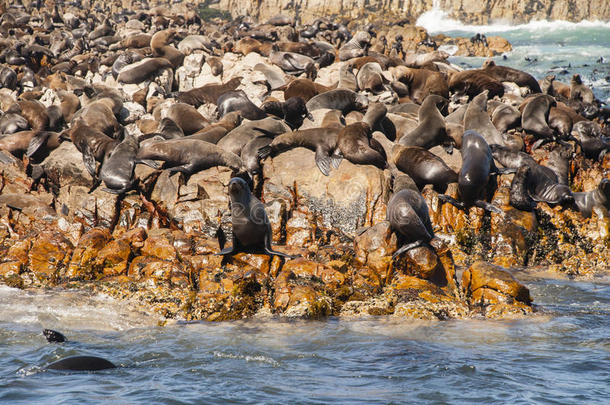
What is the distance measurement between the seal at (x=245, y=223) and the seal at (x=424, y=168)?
3748 mm

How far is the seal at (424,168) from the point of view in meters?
11.0

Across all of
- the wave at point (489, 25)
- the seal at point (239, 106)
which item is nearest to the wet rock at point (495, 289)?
the seal at point (239, 106)

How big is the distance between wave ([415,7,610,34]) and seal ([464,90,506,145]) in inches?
1553

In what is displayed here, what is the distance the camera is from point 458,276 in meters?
9.34

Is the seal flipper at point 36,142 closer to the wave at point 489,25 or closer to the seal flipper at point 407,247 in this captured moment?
the seal flipper at point 407,247

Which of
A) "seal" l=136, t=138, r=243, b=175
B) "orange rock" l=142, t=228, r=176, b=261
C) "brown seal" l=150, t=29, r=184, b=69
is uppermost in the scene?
"brown seal" l=150, t=29, r=184, b=69

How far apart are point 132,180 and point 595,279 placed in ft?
27.0

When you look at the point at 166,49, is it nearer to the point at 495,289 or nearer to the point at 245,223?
the point at 245,223

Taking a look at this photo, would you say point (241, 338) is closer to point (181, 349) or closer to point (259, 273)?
point (181, 349)

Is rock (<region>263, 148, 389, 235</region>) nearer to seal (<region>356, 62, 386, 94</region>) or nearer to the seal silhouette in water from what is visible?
the seal silhouette in water

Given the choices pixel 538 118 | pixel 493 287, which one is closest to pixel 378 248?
pixel 493 287

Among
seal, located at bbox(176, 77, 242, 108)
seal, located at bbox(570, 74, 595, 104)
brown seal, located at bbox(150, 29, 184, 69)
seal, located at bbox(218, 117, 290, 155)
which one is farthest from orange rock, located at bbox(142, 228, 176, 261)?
seal, located at bbox(570, 74, 595, 104)

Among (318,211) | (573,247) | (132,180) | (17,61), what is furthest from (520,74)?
(17,61)

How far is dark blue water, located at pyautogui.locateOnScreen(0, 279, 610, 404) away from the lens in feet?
17.9
